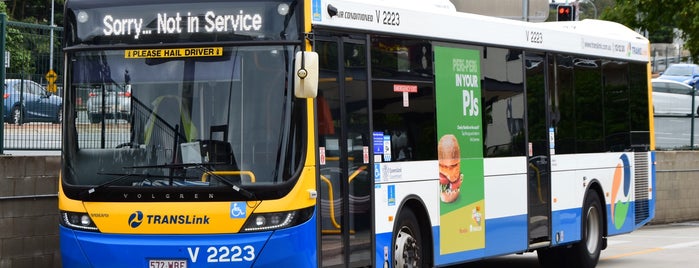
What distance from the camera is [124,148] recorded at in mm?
10484

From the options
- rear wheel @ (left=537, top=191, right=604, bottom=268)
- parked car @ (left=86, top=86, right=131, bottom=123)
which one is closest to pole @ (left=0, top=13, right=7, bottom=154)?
parked car @ (left=86, top=86, right=131, bottom=123)

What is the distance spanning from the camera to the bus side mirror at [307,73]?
10.1 meters

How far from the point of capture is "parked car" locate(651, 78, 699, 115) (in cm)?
2938

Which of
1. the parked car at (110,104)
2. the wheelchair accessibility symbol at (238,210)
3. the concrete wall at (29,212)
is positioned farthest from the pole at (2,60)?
the wheelchair accessibility symbol at (238,210)

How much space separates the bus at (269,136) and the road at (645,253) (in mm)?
4019

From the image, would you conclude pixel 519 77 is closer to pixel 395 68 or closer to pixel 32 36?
pixel 395 68

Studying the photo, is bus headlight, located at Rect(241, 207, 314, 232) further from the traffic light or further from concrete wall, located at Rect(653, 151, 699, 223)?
the traffic light

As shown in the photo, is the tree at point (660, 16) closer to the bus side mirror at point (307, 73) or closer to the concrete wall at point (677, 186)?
the concrete wall at point (677, 186)

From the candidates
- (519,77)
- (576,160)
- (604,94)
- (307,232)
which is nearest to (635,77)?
(604,94)

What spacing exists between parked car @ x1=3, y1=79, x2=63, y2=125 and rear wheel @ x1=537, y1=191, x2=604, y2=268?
6359mm

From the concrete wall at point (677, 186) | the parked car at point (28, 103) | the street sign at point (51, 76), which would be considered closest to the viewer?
the parked car at point (28, 103)

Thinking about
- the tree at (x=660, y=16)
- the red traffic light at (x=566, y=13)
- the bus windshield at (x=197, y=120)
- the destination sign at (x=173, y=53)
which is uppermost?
the tree at (x=660, y=16)

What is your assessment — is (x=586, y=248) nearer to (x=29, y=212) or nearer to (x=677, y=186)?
(x=29, y=212)

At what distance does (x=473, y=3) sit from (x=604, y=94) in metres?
8.77
